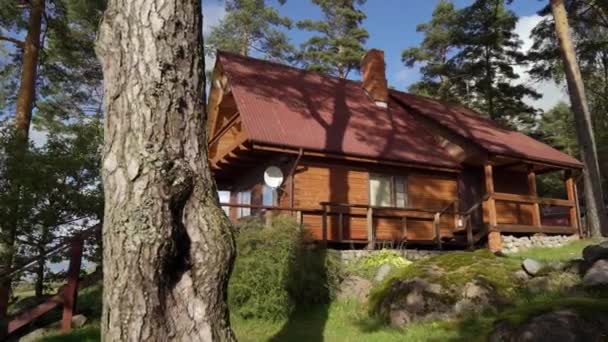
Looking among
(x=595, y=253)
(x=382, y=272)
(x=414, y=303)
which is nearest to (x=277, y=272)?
(x=382, y=272)

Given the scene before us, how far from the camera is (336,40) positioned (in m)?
32.9

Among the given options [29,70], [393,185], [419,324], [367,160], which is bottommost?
[419,324]

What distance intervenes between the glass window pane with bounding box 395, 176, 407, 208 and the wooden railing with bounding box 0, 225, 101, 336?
8.71 m

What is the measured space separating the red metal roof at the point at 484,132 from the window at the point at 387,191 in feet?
8.81

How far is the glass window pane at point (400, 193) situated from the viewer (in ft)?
47.9

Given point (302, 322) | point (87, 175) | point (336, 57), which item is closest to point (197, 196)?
point (302, 322)

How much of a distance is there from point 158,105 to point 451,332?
5.03m

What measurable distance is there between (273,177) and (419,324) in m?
6.42

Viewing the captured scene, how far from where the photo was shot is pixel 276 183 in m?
12.7

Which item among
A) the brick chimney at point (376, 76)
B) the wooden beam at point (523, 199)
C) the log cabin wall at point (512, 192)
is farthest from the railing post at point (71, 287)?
the log cabin wall at point (512, 192)

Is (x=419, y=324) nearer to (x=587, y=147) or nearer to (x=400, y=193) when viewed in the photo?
(x=400, y=193)

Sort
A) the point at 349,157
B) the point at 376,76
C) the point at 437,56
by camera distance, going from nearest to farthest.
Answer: the point at 349,157 → the point at 376,76 → the point at 437,56

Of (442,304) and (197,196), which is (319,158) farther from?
(197,196)

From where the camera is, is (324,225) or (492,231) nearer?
(324,225)
